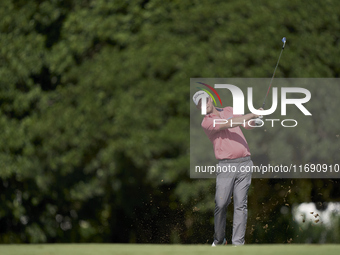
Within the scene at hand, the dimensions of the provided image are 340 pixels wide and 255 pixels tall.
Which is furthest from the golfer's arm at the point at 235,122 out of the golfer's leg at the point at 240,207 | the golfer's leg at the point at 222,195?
the golfer's leg at the point at 222,195

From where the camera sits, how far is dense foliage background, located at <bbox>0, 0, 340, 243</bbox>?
730cm

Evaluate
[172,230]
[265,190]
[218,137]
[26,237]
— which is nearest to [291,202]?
[265,190]

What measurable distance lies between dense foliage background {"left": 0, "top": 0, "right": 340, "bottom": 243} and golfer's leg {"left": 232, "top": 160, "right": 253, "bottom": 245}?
1428mm

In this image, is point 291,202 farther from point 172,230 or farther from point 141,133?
point 141,133

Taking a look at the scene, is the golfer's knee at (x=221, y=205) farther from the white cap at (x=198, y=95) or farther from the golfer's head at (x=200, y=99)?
the white cap at (x=198, y=95)

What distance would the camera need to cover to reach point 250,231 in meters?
8.64

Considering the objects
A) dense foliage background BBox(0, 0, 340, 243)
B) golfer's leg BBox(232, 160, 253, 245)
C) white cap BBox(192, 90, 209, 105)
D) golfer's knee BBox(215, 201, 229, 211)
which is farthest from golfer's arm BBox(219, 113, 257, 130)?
dense foliage background BBox(0, 0, 340, 243)

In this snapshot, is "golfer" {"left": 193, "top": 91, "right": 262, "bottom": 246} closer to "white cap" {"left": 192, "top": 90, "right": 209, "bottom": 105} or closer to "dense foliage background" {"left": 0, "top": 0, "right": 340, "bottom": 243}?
"white cap" {"left": 192, "top": 90, "right": 209, "bottom": 105}

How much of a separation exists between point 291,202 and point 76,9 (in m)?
4.66

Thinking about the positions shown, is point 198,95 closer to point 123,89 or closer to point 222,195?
point 123,89

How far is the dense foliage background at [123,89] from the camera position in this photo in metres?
7.30

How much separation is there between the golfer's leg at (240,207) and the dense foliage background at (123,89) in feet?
4.68

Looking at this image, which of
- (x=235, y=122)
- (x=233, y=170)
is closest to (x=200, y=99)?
(x=235, y=122)

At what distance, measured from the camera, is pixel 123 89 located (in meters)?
7.39
